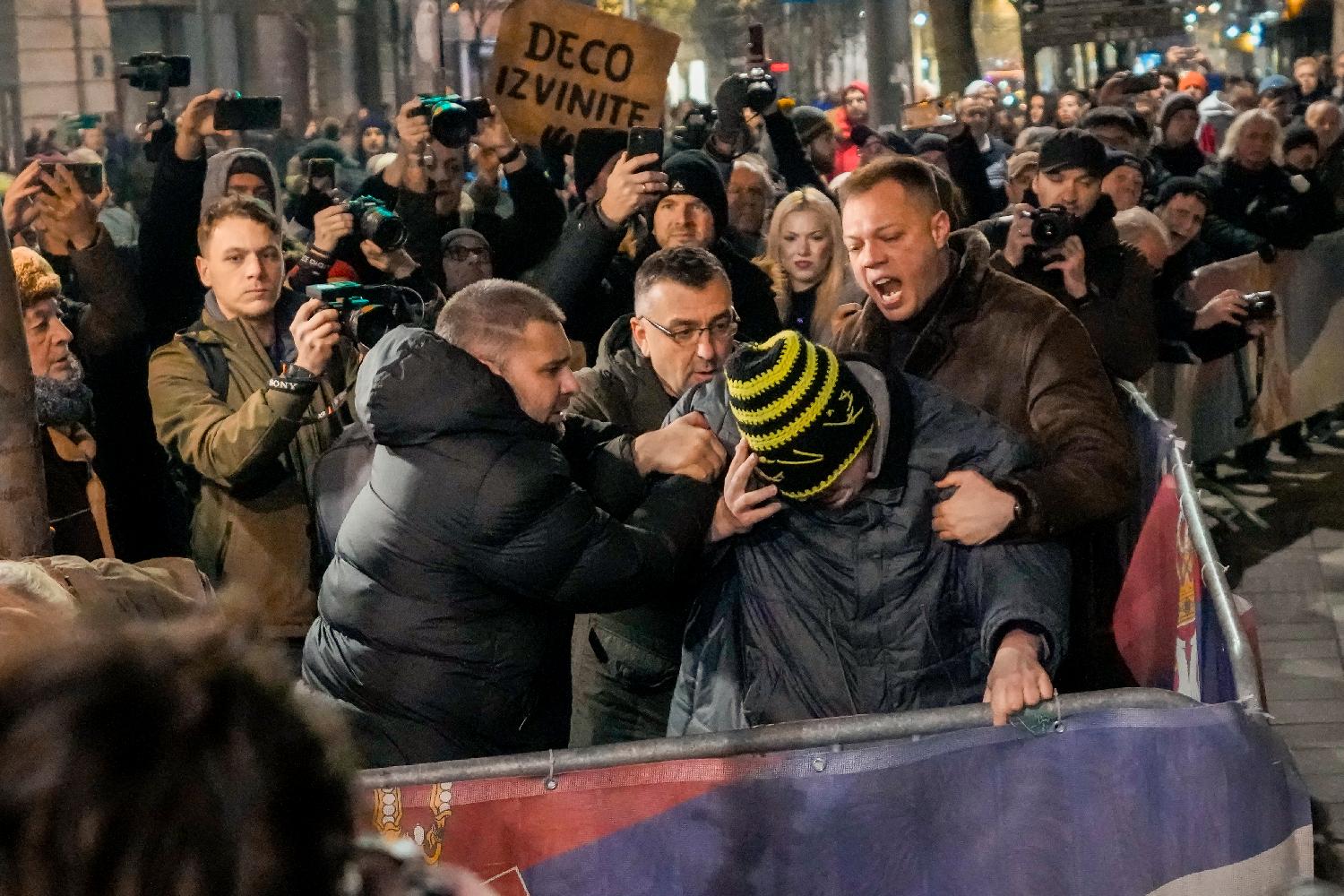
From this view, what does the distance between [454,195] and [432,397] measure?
391cm

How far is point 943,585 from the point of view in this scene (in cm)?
382

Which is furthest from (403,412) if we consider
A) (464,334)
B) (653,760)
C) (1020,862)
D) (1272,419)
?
(1272,419)

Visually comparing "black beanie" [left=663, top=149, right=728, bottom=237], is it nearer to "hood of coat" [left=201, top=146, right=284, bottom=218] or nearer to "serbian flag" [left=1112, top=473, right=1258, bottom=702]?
"hood of coat" [left=201, top=146, right=284, bottom=218]

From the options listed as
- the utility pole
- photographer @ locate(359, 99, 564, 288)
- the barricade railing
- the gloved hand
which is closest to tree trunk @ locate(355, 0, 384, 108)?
the utility pole

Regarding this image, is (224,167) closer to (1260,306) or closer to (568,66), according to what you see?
(568,66)

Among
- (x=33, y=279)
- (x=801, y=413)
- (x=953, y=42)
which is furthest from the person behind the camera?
(x=953, y=42)

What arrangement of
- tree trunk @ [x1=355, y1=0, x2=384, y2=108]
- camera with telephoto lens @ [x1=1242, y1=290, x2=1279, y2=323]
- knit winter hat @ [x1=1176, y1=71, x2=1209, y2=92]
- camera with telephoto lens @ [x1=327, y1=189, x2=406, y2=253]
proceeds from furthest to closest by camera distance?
tree trunk @ [x1=355, y1=0, x2=384, y2=108] < knit winter hat @ [x1=1176, y1=71, x2=1209, y2=92] < camera with telephoto lens @ [x1=1242, y1=290, x2=1279, y2=323] < camera with telephoto lens @ [x1=327, y1=189, x2=406, y2=253]

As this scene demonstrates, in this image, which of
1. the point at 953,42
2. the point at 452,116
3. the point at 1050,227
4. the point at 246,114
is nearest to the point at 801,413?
the point at 1050,227

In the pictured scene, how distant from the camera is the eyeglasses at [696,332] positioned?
4898 millimetres

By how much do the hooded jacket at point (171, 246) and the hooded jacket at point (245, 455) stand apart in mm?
1022

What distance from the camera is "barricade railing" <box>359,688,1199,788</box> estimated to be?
346 cm

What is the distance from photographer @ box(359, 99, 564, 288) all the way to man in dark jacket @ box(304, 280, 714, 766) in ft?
9.46

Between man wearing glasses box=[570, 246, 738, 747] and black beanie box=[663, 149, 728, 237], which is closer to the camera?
man wearing glasses box=[570, 246, 738, 747]

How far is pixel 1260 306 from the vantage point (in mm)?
9953
